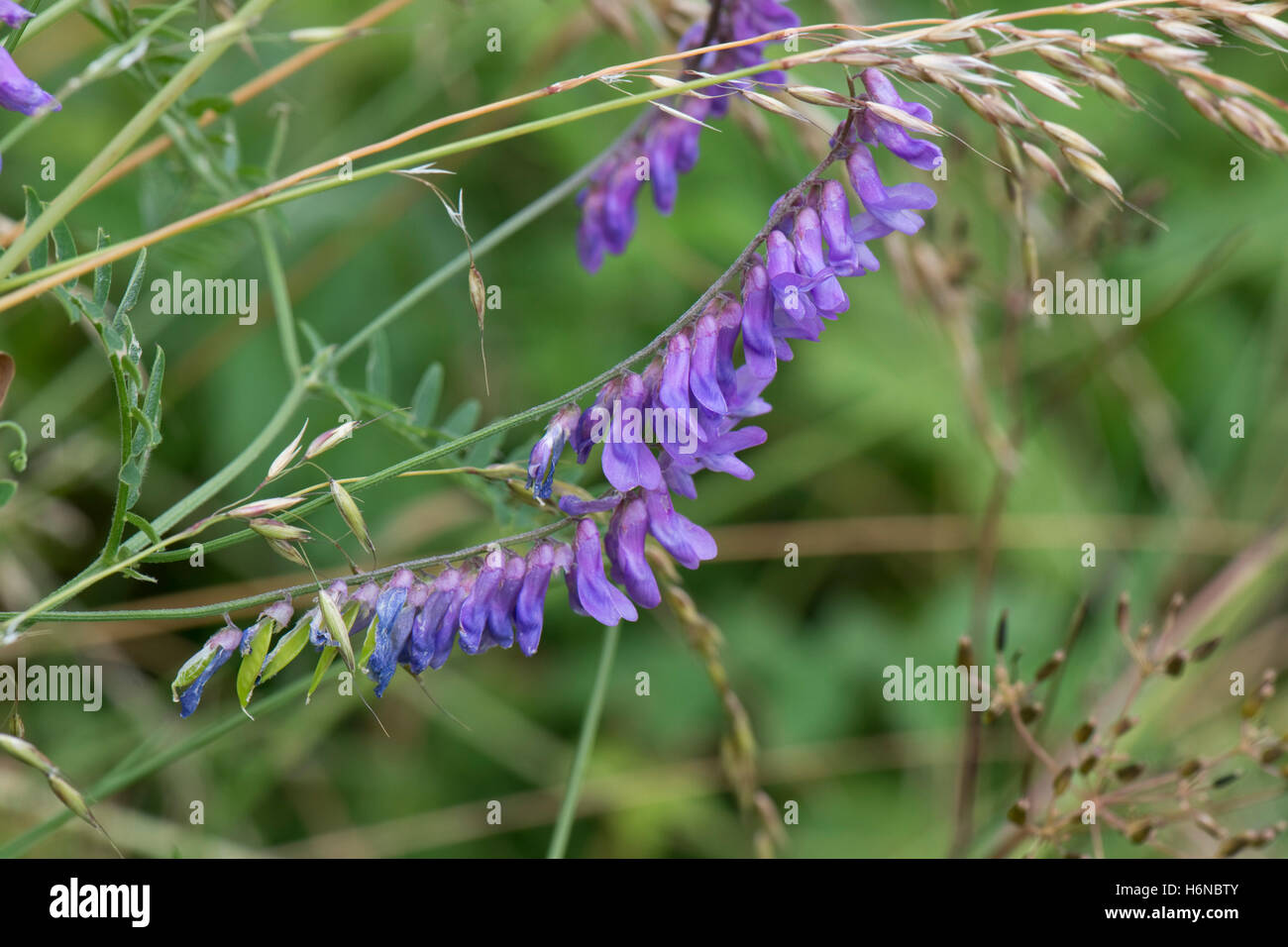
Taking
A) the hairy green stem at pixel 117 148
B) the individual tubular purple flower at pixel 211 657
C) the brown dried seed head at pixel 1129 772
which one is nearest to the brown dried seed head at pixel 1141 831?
the brown dried seed head at pixel 1129 772

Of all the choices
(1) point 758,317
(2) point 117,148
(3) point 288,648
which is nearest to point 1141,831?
(1) point 758,317

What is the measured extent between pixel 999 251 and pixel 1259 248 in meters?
0.75

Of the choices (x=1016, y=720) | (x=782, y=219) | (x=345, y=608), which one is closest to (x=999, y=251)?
(x=1016, y=720)

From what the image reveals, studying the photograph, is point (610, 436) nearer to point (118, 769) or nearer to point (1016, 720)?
point (1016, 720)

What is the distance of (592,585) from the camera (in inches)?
46.7

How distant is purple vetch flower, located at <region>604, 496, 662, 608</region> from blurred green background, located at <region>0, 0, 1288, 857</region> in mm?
1229

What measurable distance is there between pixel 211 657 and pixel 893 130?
934 mm

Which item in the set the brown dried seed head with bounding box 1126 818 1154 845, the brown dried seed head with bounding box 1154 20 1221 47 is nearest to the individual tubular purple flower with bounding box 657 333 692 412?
the brown dried seed head with bounding box 1154 20 1221 47

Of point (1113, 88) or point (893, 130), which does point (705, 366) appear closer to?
point (893, 130)

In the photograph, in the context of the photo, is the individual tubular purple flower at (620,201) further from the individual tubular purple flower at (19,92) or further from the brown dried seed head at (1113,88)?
the individual tubular purple flower at (19,92)

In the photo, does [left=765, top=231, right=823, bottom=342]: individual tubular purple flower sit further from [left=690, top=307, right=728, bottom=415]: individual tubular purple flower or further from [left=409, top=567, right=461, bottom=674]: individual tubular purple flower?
[left=409, top=567, right=461, bottom=674]: individual tubular purple flower

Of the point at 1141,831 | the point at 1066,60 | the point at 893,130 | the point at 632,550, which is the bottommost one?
the point at 1141,831

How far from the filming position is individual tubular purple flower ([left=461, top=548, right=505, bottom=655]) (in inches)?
46.1

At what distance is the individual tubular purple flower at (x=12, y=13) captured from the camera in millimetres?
1051
